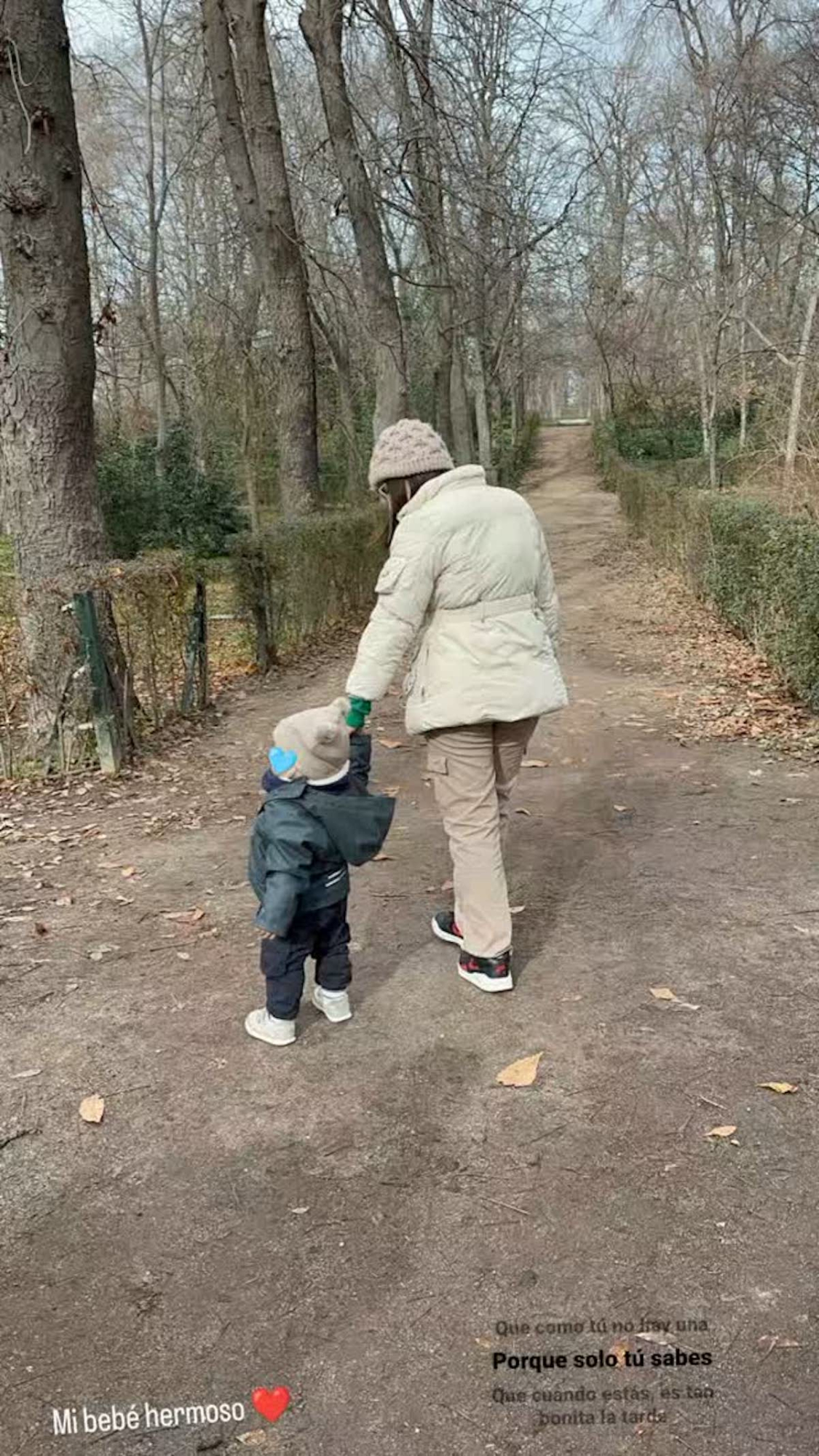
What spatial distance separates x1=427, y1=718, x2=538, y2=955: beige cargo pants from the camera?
3664 mm

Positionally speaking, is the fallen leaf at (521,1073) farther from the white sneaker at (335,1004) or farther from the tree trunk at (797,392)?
the tree trunk at (797,392)

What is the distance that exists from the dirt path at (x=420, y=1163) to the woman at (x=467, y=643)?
0.47 meters

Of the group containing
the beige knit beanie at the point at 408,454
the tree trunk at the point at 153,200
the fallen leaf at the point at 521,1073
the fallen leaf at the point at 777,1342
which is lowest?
the fallen leaf at the point at 777,1342

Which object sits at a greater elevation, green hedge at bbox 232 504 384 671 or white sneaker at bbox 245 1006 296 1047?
green hedge at bbox 232 504 384 671

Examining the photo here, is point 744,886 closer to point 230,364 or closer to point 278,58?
point 230,364

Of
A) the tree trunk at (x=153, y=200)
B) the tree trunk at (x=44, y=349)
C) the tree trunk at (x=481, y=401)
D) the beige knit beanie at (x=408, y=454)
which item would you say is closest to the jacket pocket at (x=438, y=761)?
the beige knit beanie at (x=408, y=454)

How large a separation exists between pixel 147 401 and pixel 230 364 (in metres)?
16.0

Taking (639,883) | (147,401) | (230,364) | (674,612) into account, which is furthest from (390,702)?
(147,401)

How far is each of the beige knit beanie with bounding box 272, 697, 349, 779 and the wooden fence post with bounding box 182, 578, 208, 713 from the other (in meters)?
4.69

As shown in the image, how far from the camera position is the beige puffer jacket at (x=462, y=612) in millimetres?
3457

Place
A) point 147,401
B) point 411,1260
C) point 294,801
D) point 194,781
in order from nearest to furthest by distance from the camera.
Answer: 1. point 411,1260
2. point 294,801
3. point 194,781
4. point 147,401

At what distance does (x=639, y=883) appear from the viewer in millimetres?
4762

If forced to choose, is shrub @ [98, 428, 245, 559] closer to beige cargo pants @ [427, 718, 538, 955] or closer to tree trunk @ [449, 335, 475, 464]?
tree trunk @ [449, 335, 475, 464]

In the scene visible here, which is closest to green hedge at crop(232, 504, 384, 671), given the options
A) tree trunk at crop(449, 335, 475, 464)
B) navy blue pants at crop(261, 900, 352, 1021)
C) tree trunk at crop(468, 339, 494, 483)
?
navy blue pants at crop(261, 900, 352, 1021)
